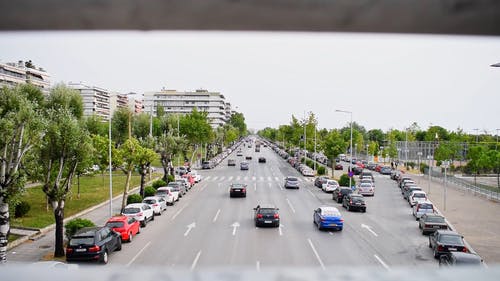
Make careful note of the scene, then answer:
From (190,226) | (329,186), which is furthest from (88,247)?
(329,186)

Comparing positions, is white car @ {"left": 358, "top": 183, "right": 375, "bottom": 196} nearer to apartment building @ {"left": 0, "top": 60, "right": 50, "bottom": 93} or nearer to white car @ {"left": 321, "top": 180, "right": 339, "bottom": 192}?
white car @ {"left": 321, "top": 180, "right": 339, "bottom": 192}

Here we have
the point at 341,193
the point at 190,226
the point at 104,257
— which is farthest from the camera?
the point at 341,193

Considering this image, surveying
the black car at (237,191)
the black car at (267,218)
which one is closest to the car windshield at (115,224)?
the black car at (267,218)

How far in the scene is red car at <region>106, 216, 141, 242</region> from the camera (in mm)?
17791

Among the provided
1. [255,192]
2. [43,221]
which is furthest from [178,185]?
[43,221]

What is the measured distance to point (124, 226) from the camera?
18.0 m

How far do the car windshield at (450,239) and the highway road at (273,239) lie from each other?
0.86 m

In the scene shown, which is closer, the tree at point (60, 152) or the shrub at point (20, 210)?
the tree at point (60, 152)

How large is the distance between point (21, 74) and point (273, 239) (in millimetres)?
77303

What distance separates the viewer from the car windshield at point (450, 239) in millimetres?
15320

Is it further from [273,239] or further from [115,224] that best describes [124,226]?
[273,239]

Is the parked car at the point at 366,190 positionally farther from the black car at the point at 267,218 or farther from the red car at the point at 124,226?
the red car at the point at 124,226

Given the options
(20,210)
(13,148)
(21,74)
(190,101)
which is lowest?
(20,210)

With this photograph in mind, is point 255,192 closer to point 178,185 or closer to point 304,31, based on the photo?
point 178,185
